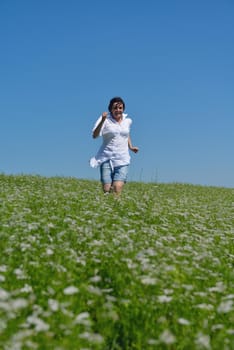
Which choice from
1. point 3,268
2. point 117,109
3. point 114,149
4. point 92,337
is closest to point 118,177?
point 114,149

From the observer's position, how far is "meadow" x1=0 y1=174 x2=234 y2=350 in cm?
468

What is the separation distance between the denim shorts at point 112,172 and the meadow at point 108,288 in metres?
3.45

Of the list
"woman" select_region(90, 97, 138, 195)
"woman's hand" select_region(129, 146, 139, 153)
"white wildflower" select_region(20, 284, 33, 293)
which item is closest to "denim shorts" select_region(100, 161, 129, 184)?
"woman" select_region(90, 97, 138, 195)

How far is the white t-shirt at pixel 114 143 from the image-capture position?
12.7 metres

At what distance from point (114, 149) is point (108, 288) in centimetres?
690

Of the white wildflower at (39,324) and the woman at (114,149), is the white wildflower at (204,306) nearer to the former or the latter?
the white wildflower at (39,324)

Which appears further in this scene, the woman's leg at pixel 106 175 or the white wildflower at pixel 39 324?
the woman's leg at pixel 106 175

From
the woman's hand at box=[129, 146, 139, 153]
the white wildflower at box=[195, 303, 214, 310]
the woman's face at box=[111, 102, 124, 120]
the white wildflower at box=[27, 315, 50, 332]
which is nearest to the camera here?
the white wildflower at box=[27, 315, 50, 332]

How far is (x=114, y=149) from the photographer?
12.8 metres

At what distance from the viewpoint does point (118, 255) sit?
6.83m

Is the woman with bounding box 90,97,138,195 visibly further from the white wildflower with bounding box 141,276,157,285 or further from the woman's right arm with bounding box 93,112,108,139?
the white wildflower with bounding box 141,276,157,285

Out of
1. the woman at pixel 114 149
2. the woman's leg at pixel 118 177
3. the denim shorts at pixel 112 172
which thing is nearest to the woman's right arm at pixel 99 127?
the woman at pixel 114 149

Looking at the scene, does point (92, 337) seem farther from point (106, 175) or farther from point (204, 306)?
point (106, 175)

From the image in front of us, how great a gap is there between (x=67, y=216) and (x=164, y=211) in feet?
10.9
